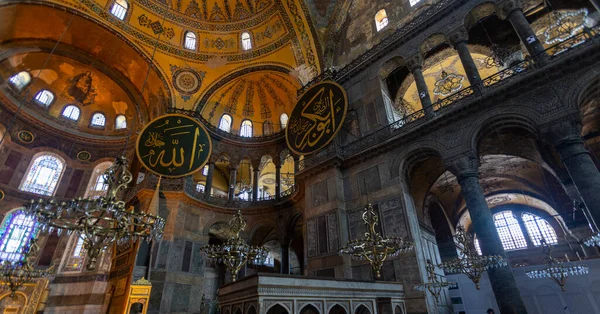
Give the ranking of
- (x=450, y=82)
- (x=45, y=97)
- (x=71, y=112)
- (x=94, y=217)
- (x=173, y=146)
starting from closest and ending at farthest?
1. (x=94, y=217)
2. (x=173, y=146)
3. (x=450, y=82)
4. (x=45, y=97)
5. (x=71, y=112)

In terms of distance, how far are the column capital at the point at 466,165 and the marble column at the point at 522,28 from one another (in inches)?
98.8

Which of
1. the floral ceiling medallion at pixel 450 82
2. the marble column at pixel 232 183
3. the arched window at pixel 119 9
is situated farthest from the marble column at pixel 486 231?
the arched window at pixel 119 9

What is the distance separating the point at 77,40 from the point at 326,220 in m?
13.4

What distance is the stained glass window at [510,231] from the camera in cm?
1396

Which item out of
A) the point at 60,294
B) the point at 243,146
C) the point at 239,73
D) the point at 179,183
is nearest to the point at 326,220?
the point at 179,183

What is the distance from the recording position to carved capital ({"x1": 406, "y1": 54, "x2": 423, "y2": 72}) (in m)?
8.89

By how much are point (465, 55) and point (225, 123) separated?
34.5 ft

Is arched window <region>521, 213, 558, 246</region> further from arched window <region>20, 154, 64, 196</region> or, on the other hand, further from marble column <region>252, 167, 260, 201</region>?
arched window <region>20, 154, 64, 196</region>

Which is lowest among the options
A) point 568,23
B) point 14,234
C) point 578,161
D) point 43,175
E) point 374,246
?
point 374,246

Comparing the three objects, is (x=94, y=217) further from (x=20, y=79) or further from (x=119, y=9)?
(x=20, y=79)

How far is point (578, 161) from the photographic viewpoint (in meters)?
5.32

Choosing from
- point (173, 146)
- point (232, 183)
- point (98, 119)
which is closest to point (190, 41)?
point (173, 146)

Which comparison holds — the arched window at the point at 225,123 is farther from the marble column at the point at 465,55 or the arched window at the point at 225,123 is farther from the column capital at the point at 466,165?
the column capital at the point at 466,165

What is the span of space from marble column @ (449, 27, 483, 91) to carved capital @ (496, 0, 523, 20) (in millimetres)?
881
